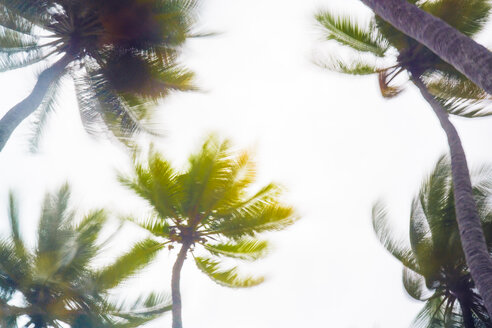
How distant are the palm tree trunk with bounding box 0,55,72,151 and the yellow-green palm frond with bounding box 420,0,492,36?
336 inches

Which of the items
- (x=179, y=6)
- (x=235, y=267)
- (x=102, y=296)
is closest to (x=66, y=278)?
(x=102, y=296)

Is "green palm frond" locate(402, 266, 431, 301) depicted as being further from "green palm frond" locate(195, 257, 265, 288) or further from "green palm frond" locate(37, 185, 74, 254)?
"green palm frond" locate(37, 185, 74, 254)

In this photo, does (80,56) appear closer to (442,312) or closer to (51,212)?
(51,212)

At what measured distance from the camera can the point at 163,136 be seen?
1138 centimetres

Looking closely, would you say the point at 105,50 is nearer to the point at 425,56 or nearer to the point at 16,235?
the point at 16,235

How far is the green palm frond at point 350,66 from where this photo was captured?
1198 centimetres

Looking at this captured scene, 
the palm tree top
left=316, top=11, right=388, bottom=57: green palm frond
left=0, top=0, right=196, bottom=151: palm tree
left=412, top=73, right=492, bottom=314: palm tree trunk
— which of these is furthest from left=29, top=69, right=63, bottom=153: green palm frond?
left=412, top=73, right=492, bottom=314: palm tree trunk

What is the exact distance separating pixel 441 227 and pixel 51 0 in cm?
980

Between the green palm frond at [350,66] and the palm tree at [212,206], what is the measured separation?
10.6 ft

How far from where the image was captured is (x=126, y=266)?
1131 centimetres

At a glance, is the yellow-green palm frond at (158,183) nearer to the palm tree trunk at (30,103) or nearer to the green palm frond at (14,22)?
the palm tree trunk at (30,103)

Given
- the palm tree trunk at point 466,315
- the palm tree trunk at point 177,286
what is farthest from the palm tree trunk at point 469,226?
the palm tree trunk at point 177,286

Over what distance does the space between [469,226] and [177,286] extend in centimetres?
668

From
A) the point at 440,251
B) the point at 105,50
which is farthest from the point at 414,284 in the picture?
the point at 105,50
